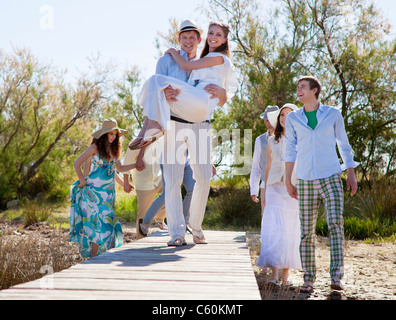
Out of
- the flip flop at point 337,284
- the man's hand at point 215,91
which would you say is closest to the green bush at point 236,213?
the flip flop at point 337,284

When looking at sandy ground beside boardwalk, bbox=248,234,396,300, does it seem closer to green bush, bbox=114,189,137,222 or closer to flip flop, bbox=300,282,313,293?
flip flop, bbox=300,282,313,293

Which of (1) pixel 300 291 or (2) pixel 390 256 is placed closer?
(1) pixel 300 291

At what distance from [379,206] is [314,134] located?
555cm

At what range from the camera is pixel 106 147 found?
556 cm

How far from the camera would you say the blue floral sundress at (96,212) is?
545 centimetres

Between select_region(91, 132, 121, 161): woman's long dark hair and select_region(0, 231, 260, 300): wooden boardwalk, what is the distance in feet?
5.88

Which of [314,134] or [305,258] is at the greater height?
[314,134]

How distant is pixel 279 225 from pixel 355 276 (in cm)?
123

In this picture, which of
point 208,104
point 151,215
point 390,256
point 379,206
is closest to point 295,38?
point 379,206

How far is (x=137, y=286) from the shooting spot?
8.43 ft

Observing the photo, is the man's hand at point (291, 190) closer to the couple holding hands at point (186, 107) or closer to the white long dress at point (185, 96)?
the couple holding hands at point (186, 107)

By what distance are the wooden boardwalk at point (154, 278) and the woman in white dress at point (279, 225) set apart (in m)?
0.59
